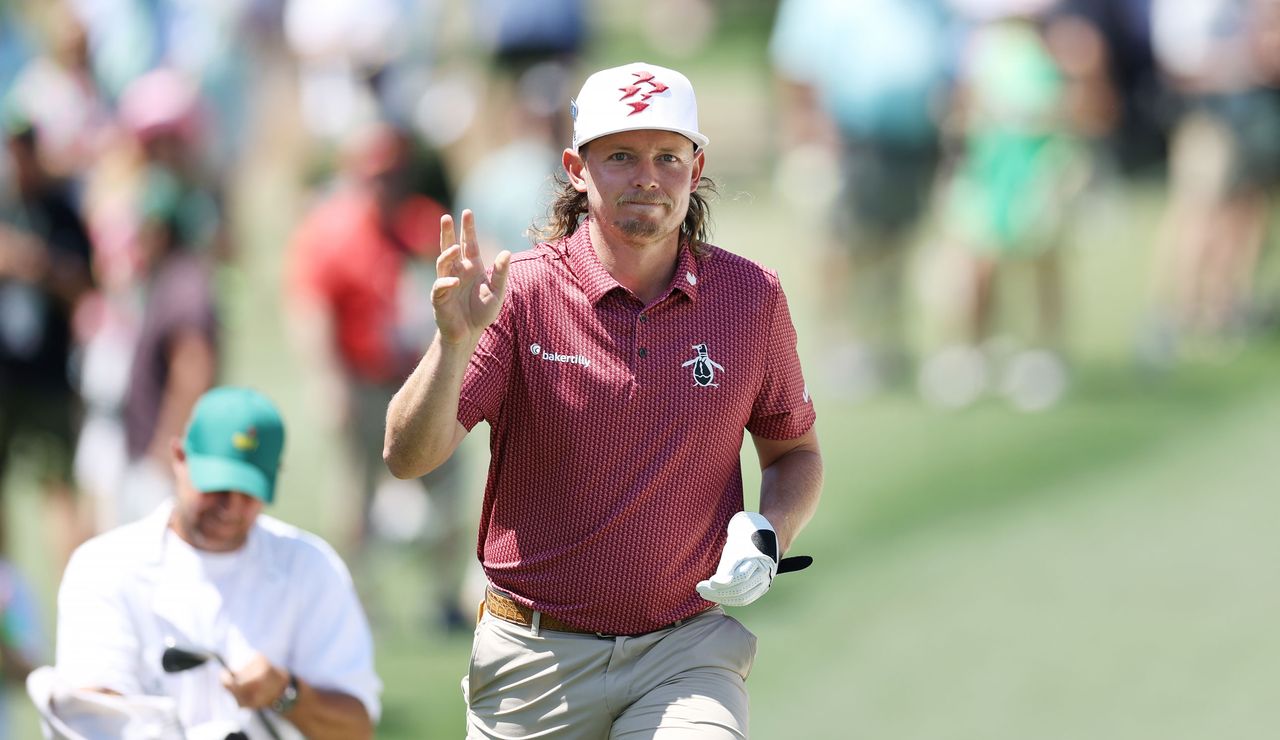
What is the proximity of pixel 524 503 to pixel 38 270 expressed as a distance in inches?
227

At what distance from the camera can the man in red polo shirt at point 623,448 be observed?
413 centimetres

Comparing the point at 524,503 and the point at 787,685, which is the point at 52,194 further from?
the point at 524,503

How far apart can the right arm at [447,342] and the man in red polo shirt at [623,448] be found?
0.07 m

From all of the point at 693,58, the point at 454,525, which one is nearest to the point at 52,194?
the point at 454,525

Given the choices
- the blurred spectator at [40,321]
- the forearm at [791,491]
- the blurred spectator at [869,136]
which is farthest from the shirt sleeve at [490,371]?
the blurred spectator at [869,136]

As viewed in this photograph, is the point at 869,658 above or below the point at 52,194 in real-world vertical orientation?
below

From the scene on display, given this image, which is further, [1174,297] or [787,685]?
[1174,297]

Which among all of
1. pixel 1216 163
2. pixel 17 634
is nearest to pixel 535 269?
pixel 17 634

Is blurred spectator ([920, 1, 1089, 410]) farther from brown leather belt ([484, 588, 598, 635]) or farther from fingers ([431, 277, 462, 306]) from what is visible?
fingers ([431, 277, 462, 306])

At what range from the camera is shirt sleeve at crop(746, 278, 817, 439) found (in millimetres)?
4352

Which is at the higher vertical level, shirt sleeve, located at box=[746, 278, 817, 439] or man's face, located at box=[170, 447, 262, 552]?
shirt sleeve, located at box=[746, 278, 817, 439]

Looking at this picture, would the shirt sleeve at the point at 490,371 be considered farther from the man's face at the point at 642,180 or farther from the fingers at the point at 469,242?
the man's face at the point at 642,180

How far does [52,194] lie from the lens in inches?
377

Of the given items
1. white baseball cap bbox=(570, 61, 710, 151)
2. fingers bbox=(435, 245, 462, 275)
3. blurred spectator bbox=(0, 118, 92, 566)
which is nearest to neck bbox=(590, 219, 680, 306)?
white baseball cap bbox=(570, 61, 710, 151)
